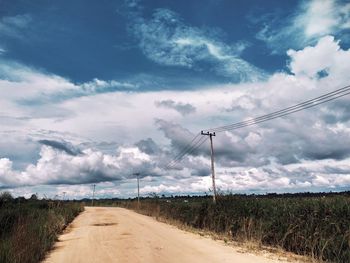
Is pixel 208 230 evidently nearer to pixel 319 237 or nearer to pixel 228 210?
pixel 228 210

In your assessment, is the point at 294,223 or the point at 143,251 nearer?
the point at 143,251

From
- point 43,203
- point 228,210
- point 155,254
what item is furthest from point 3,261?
point 43,203

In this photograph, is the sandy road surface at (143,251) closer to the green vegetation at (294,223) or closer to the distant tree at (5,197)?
the green vegetation at (294,223)

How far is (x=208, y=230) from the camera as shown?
82.2 feet

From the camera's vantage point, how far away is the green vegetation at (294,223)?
14.2m

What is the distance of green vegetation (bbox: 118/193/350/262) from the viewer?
1422 centimetres

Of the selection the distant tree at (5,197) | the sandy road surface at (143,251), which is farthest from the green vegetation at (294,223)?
the distant tree at (5,197)

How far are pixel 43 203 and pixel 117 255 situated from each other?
118 ft

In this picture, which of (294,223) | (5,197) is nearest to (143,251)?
(294,223)

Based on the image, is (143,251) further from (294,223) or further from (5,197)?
(5,197)

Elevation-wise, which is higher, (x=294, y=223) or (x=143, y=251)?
(x=294, y=223)

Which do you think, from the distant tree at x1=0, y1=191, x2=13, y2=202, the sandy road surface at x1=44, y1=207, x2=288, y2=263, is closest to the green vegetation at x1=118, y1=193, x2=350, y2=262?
the sandy road surface at x1=44, y1=207, x2=288, y2=263

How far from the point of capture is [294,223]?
1691 centimetres

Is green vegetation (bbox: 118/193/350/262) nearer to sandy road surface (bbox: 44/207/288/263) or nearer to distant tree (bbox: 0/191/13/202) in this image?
sandy road surface (bbox: 44/207/288/263)
